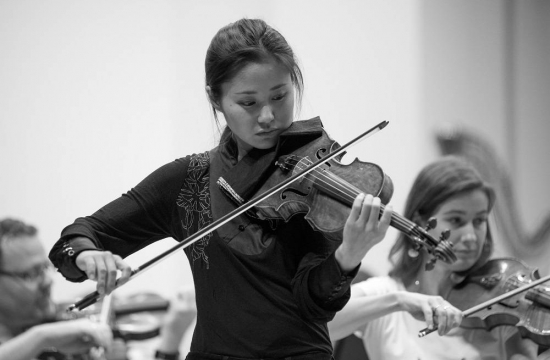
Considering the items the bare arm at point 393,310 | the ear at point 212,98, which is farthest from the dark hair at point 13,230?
the ear at point 212,98

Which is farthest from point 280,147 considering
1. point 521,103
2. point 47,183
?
point 521,103

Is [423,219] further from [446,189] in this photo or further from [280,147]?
[280,147]

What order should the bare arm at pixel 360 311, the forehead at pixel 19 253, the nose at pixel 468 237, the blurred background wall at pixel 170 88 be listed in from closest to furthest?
the bare arm at pixel 360 311, the nose at pixel 468 237, the forehead at pixel 19 253, the blurred background wall at pixel 170 88

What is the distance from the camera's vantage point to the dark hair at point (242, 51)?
1.25m

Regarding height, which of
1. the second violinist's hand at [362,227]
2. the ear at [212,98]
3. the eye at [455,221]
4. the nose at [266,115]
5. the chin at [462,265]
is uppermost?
the ear at [212,98]

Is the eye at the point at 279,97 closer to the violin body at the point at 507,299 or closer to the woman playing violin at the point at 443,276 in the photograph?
the woman playing violin at the point at 443,276

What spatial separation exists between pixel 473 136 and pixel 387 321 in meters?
2.05

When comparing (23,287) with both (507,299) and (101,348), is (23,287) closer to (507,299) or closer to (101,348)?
(101,348)

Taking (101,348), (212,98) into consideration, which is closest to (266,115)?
(212,98)

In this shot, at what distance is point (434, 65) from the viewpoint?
367cm

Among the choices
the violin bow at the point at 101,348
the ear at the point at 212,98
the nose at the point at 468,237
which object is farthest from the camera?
the violin bow at the point at 101,348

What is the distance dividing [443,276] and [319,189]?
0.78m

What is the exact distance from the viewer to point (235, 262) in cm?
122

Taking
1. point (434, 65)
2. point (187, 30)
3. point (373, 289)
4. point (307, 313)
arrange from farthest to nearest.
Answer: point (434, 65) < point (187, 30) < point (373, 289) < point (307, 313)
